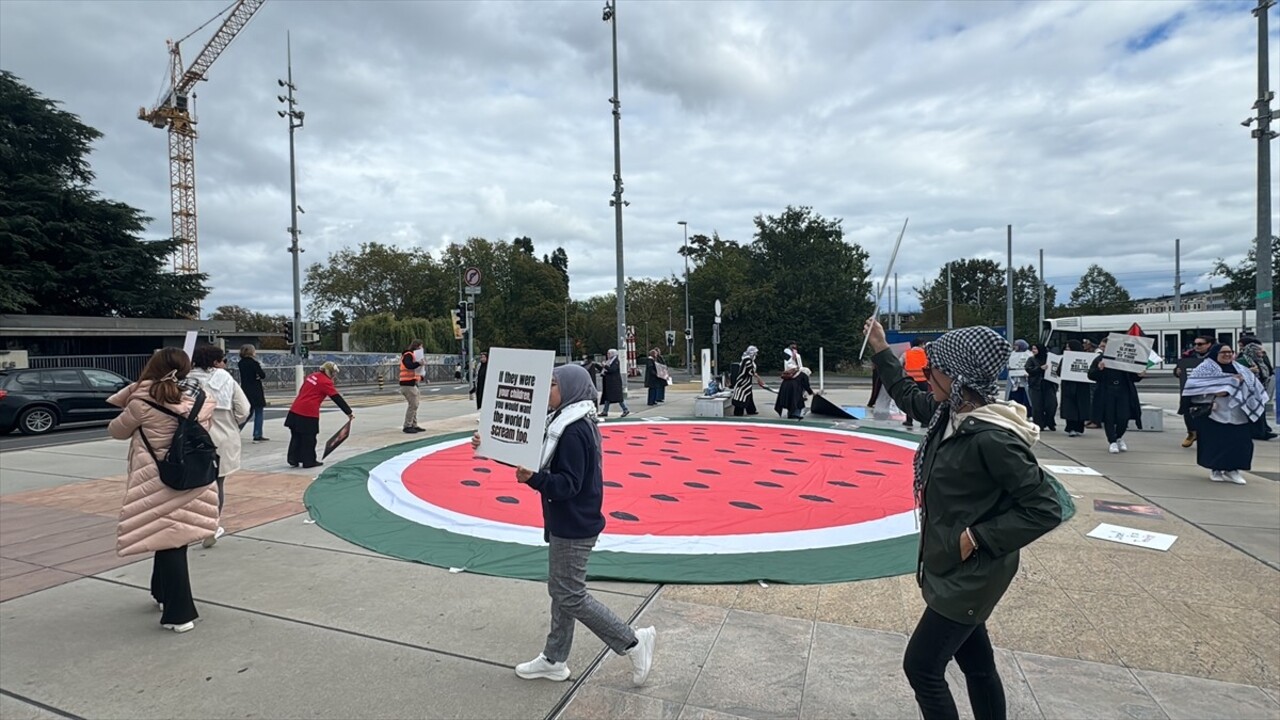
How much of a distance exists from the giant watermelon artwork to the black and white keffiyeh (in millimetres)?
Result: 2633

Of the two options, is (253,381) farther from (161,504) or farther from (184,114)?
(184,114)

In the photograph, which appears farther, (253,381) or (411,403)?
(411,403)

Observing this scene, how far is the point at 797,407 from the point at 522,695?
12.3 m

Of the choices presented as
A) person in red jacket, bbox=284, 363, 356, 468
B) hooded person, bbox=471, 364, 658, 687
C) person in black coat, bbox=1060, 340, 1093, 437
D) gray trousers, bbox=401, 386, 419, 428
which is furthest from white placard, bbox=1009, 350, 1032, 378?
hooded person, bbox=471, 364, 658, 687

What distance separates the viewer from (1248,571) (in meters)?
4.77

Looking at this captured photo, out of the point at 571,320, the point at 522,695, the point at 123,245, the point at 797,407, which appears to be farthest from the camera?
the point at 571,320

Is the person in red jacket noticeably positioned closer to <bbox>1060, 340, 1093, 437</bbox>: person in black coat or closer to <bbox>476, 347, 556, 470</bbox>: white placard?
<bbox>476, 347, 556, 470</bbox>: white placard

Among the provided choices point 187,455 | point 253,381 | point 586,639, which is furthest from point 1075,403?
point 253,381

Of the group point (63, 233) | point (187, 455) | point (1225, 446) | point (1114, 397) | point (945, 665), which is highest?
point (63, 233)

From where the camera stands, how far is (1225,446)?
308 inches

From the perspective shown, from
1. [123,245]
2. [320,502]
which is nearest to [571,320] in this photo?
[123,245]

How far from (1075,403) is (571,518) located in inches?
484

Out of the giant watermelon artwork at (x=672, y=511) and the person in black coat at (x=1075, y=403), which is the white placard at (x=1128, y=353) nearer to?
the person in black coat at (x=1075, y=403)

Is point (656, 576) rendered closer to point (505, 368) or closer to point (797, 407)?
point (505, 368)
